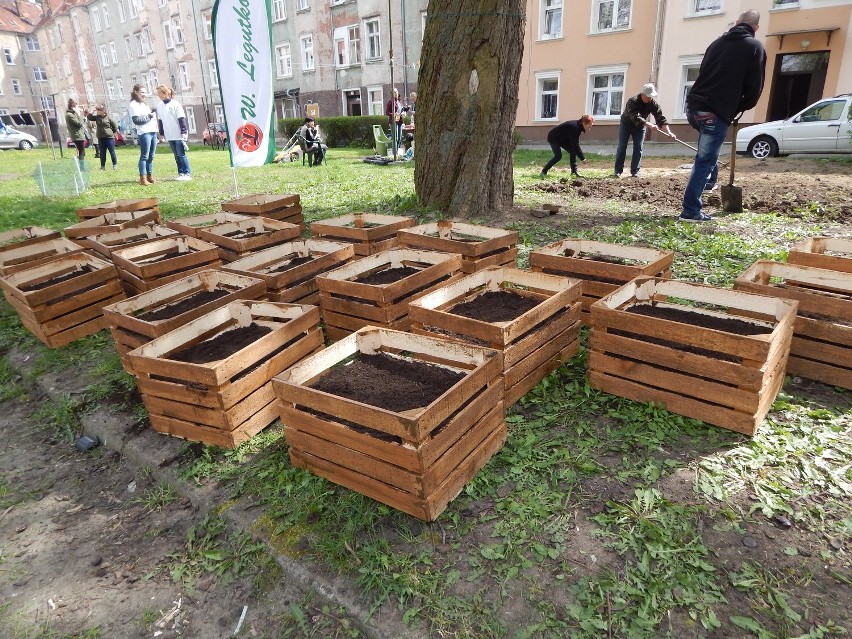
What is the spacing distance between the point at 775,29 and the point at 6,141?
4381cm

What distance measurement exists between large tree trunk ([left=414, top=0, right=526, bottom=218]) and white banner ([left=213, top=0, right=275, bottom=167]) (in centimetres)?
260

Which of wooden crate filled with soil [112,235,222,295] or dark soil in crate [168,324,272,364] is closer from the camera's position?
dark soil in crate [168,324,272,364]

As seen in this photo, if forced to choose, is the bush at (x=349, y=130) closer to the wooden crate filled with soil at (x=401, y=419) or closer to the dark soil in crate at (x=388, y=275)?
the dark soil in crate at (x=388, y=275)

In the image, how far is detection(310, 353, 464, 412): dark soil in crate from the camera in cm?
290

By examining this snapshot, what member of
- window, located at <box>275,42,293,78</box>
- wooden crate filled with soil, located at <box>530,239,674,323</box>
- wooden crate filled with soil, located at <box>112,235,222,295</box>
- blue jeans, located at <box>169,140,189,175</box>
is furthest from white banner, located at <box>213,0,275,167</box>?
window, located at <box>275,42,293,78</box>

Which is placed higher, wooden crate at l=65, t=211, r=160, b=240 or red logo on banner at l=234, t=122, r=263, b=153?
red logo on banner at l=234, t=122, r=263, b=153

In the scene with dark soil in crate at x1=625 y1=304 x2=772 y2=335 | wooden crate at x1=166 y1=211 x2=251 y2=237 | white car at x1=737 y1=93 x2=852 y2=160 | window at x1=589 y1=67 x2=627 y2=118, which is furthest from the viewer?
window at x1=589 y1=67 x2=627 y2=118

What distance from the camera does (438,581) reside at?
237 cm

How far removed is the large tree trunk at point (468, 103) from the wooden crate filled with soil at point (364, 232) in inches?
72.1

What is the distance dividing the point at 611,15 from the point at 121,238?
2279 cm

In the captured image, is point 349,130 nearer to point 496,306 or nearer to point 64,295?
point 64,295

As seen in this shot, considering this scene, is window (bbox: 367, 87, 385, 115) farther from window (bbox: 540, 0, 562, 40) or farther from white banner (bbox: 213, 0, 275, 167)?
white banner (bbox: 213, 0, 275, 167)

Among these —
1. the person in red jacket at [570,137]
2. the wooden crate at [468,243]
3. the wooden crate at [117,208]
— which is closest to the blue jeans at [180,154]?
the wooden crate at [117,208]

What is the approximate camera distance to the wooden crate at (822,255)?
13.8 ft
